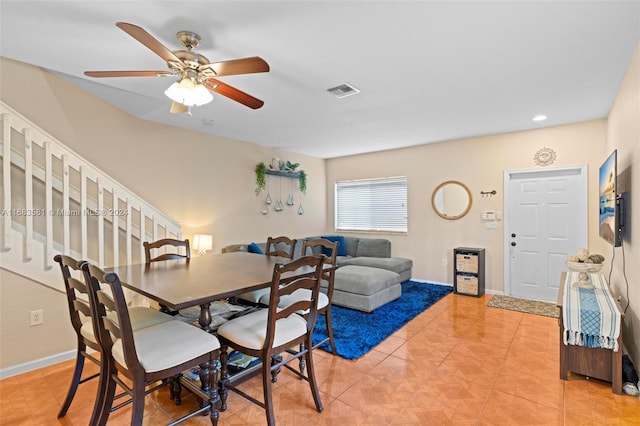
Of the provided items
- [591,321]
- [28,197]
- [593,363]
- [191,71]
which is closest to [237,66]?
[191,71]

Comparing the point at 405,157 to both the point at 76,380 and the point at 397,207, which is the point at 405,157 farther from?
the point at 76,380

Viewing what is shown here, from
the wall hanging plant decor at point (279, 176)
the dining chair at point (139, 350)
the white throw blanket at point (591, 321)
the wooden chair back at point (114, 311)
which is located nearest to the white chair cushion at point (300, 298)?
the dining chair at point (139, 350)

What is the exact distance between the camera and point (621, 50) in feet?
7.39

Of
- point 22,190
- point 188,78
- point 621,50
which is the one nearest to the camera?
point 188,78

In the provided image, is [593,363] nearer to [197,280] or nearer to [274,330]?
[274,330]

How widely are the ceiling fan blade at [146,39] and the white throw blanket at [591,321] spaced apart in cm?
333

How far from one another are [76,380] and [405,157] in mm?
5355

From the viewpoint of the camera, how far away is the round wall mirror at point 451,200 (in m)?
4.98

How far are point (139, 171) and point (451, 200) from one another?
475cm

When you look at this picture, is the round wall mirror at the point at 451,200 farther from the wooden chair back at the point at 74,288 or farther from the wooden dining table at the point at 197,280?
the wooden chair back at the point at 74,288

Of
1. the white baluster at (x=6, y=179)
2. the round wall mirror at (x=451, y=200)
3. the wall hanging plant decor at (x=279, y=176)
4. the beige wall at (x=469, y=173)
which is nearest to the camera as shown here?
the white baluster at (x=6, y=179)

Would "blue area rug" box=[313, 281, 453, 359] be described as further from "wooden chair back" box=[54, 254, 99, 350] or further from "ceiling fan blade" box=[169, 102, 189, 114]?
"ceiling fan blade" box=[169, 102, 189, 114]

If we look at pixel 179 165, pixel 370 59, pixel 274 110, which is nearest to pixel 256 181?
pixel 179 165

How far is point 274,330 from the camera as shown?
175 centimetres
